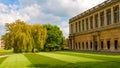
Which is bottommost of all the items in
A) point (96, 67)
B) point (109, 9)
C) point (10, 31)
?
point (96, 67)

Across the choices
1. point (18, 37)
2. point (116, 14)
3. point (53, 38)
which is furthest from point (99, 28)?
point (53, 38)

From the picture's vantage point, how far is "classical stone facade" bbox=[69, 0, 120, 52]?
6131 centimetres

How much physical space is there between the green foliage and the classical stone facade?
5392 millimetres

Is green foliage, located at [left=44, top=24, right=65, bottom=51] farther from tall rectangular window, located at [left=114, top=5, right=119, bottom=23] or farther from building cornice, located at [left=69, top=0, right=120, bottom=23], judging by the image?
tall rectangular window, located at [left=114, top=5, right=119, bottom=23]

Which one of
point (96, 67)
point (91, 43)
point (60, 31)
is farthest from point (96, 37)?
point (96, 67)

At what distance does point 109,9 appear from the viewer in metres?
65.5

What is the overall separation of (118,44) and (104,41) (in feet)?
26.9

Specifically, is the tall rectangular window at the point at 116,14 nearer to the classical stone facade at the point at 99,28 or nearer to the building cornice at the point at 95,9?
the classical stone facade at the point at 99,28

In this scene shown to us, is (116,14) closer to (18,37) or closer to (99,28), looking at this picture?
(99,28)

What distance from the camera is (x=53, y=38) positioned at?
97875 millimetres

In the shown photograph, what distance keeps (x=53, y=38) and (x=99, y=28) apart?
29.7m

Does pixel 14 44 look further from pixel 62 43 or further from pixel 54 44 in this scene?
pixel 62 43

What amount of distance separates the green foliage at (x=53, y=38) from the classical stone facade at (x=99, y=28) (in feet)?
17.7

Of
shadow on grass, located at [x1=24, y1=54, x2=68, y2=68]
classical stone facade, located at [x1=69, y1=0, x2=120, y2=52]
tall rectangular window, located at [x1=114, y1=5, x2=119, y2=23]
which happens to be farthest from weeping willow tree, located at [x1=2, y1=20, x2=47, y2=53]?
shadow on grass, located at [x1=24, y1=54, x2=68, y2=68]
